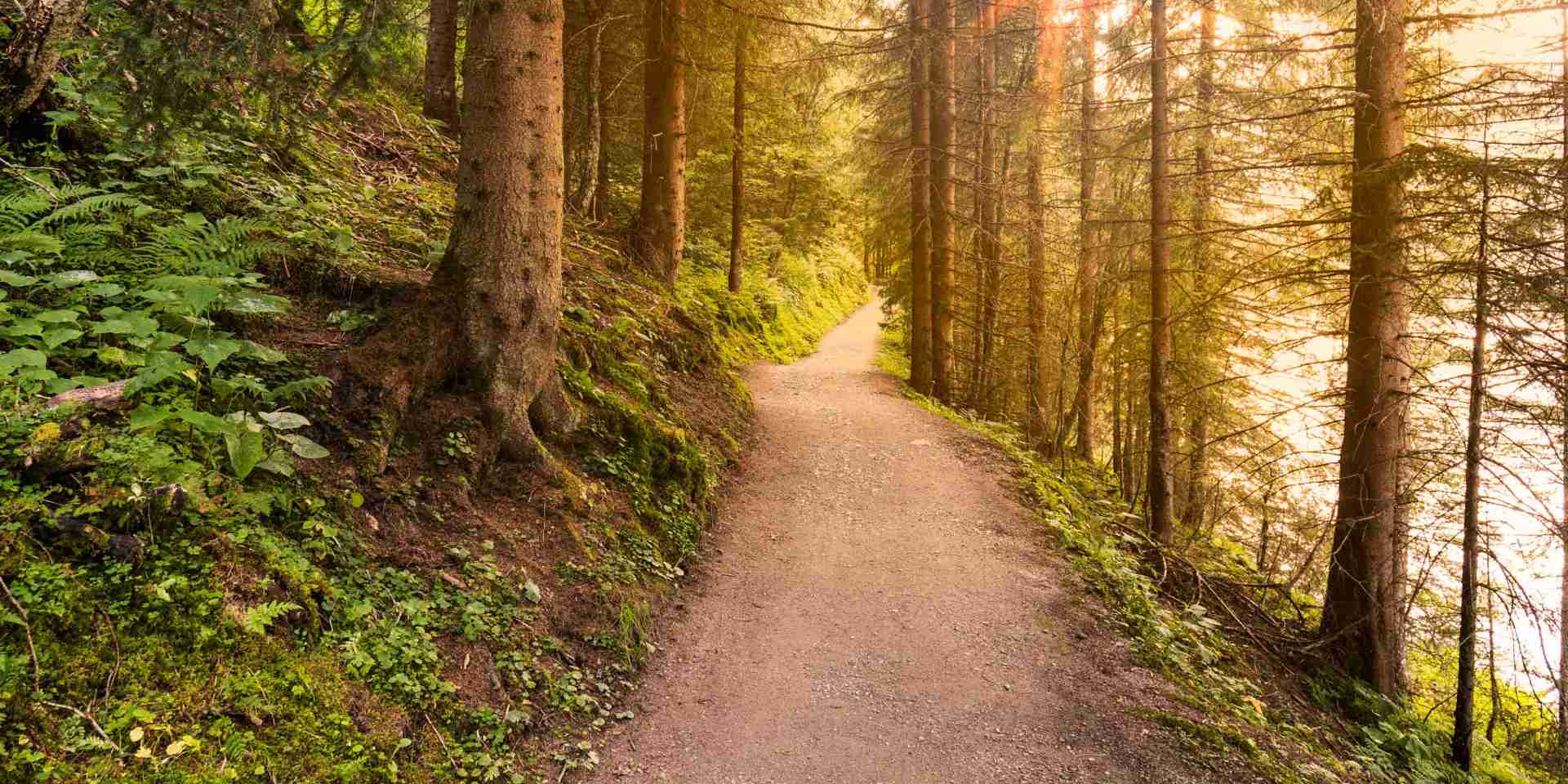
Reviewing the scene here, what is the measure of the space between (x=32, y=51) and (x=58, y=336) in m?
2.58

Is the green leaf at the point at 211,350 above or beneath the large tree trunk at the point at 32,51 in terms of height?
beneath

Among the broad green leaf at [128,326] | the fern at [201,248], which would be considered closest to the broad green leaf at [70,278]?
the broad green leaf at [128,326]

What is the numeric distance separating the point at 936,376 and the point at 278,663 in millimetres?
12286

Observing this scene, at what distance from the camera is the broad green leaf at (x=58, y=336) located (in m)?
3.21

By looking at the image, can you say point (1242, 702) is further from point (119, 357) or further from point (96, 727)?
point (119, 357)

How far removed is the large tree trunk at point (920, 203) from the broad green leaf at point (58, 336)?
464 inches

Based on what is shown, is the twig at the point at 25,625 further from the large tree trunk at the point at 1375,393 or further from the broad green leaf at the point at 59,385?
the large tree trunk at the point at 1375,393

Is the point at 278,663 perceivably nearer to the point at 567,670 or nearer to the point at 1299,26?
the point at 567,670

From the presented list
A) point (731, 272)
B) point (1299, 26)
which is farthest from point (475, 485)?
point (731, 272)

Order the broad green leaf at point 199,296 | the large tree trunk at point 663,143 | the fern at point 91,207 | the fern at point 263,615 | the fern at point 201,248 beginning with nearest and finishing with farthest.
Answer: the fern at point 263,615, the broad green leaf at point 199,296, the fern at point 91,207, the fern at point 201,248, the large tree trunk at point 663,143

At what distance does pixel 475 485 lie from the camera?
4922 mm

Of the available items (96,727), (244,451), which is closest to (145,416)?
(244,451)

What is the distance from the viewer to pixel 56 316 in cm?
333

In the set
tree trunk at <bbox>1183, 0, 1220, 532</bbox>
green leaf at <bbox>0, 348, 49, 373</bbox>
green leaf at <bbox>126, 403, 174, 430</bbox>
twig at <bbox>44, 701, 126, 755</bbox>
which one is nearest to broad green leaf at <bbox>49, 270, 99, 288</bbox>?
green leaf at <bbox>0, 348, 49, 373</bbox>
